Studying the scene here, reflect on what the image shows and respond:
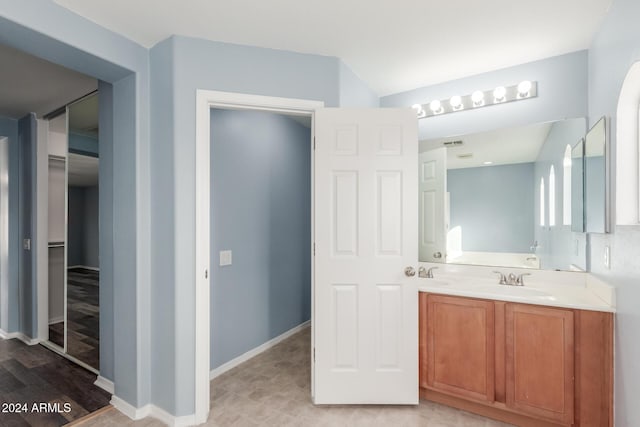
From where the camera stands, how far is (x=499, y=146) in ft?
8.21

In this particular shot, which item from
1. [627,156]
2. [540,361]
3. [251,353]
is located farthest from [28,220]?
[627,156]

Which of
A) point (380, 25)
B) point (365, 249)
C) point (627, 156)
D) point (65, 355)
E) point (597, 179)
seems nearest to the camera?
point (627, 156)

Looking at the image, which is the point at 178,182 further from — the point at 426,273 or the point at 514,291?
the point at 514,291

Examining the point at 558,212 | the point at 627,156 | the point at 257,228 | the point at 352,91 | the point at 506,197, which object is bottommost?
the point at 257,228

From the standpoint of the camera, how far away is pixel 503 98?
96.9 inches

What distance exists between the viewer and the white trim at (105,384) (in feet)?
7.63

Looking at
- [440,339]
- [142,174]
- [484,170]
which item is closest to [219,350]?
[142,174]

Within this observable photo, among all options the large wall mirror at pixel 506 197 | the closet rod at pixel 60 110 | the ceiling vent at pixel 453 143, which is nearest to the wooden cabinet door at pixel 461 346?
the large wall mirror at pixel 506 197

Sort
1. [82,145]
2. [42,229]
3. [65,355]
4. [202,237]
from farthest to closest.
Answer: [42,229]
[65,355]
[82,145]
[202,237]

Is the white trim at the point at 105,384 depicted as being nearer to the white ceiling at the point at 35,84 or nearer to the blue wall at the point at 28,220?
the blue wall at the point at 28,220

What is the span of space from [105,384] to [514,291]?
309cm

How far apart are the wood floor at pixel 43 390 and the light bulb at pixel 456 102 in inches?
139

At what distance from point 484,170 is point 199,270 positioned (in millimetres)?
2317

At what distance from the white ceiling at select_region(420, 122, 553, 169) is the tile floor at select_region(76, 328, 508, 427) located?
1878mm
